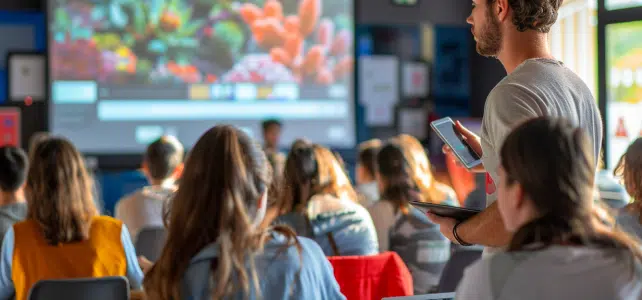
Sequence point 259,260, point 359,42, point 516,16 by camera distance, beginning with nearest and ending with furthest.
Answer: point 259,260
point 516,16
point 359,42

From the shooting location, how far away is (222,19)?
8.27 meters

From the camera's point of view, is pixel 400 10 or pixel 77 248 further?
pixel 400 10

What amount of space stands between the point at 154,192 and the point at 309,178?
1.40 m

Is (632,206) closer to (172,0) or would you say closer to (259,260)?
(259,260)

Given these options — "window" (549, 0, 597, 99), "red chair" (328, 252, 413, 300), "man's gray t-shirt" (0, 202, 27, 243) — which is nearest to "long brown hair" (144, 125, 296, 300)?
"red chair" (328, 252, 413, 300)

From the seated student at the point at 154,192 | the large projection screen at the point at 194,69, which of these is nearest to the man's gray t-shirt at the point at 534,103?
the seated student at the point at 154,192

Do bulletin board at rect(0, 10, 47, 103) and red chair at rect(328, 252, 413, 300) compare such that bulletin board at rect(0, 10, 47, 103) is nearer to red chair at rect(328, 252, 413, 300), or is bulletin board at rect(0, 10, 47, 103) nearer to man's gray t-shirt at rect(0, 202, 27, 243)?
man's gray t-shirt at rect(0, 202, 27, 243)

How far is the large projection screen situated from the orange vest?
17.2ft

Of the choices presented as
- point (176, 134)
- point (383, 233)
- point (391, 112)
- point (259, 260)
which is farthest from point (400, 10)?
point (259, 260)

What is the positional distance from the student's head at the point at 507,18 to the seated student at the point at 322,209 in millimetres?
1574

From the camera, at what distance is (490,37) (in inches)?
78.0

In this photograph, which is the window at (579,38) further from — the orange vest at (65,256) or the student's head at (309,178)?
the orange vest at (65,256)

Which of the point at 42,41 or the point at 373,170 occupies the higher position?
the point at 42,41

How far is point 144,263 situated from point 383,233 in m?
1.73
